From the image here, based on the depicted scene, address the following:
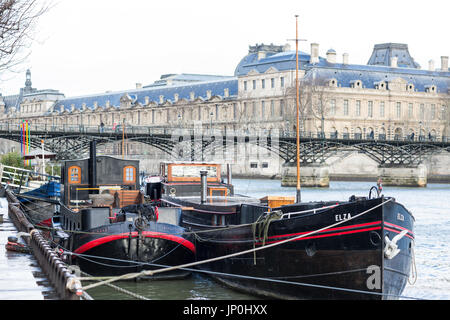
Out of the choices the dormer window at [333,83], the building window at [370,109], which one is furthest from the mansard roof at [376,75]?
the building window at [370,109]

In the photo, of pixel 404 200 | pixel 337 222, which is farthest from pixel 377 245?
pixel 404 200

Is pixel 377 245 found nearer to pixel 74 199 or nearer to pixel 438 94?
pixel 74 199

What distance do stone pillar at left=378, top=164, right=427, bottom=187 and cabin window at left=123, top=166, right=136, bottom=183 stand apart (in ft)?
184

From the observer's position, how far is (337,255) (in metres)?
15.4

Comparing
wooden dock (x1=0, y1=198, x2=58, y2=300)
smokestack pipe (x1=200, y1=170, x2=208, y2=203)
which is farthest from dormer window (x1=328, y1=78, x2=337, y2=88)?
wooden dock (x1=0, y1=198, x2=58, y2=300)

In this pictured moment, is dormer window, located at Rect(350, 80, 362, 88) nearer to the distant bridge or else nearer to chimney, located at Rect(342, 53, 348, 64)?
chimney, located at Rect(342, 53, 348, 64)

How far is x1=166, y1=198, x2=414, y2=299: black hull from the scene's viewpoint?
15.0 meters

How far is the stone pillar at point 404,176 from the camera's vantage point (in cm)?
7681

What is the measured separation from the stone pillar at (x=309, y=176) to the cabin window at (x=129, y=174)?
49.5 metres

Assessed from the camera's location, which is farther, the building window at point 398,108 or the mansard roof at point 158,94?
the mansard roof at point 158,94

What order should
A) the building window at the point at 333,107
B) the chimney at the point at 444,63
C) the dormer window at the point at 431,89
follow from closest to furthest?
1. the building window at the point at 333,107
2. the dormer window at the point at 431,89
3. the chimney at the point at 444,63

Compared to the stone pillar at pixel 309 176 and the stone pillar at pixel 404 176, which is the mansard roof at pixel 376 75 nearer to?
the stone pillar at pixel 404 176

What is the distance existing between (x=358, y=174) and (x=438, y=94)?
773 inches

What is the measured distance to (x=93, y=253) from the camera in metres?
18.6
